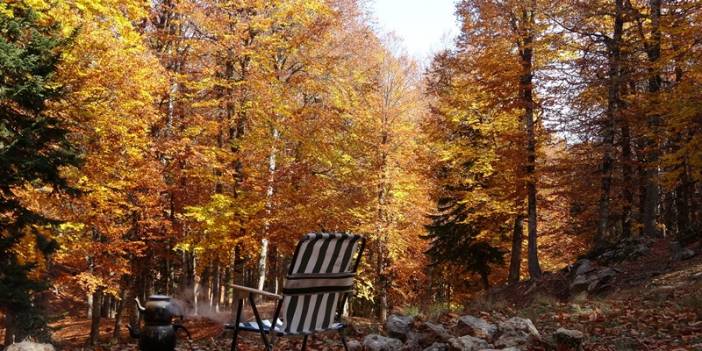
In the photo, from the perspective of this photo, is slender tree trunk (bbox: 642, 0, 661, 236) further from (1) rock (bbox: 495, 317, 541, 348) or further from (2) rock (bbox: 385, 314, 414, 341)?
(2) rock (bbox: 385, 314, 414, 341)

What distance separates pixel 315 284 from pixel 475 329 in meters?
2.34

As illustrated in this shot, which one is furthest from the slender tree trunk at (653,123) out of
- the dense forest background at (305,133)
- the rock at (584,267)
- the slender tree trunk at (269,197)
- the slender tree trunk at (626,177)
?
the slender tree trunk at (269,197)

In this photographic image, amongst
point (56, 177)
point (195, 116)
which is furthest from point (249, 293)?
point (195, 116)

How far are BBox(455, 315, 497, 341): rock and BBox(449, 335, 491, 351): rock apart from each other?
0.39 m

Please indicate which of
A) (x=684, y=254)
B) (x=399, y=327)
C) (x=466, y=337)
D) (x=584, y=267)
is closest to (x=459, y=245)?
(x=584, y=267)

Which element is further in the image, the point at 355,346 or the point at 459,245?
the point at 459,245

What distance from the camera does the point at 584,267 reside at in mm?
12961

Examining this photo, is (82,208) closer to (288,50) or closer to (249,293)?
(288,50)

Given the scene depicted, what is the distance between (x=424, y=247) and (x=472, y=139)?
556cm

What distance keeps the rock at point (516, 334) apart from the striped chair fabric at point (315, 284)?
1.78 meters

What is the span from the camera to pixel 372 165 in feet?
58.9

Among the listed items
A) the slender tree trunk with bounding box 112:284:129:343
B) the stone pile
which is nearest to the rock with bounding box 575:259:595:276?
the stone pile

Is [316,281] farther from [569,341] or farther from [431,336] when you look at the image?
[569,341]

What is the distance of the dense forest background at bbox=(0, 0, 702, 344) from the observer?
11.0 m
